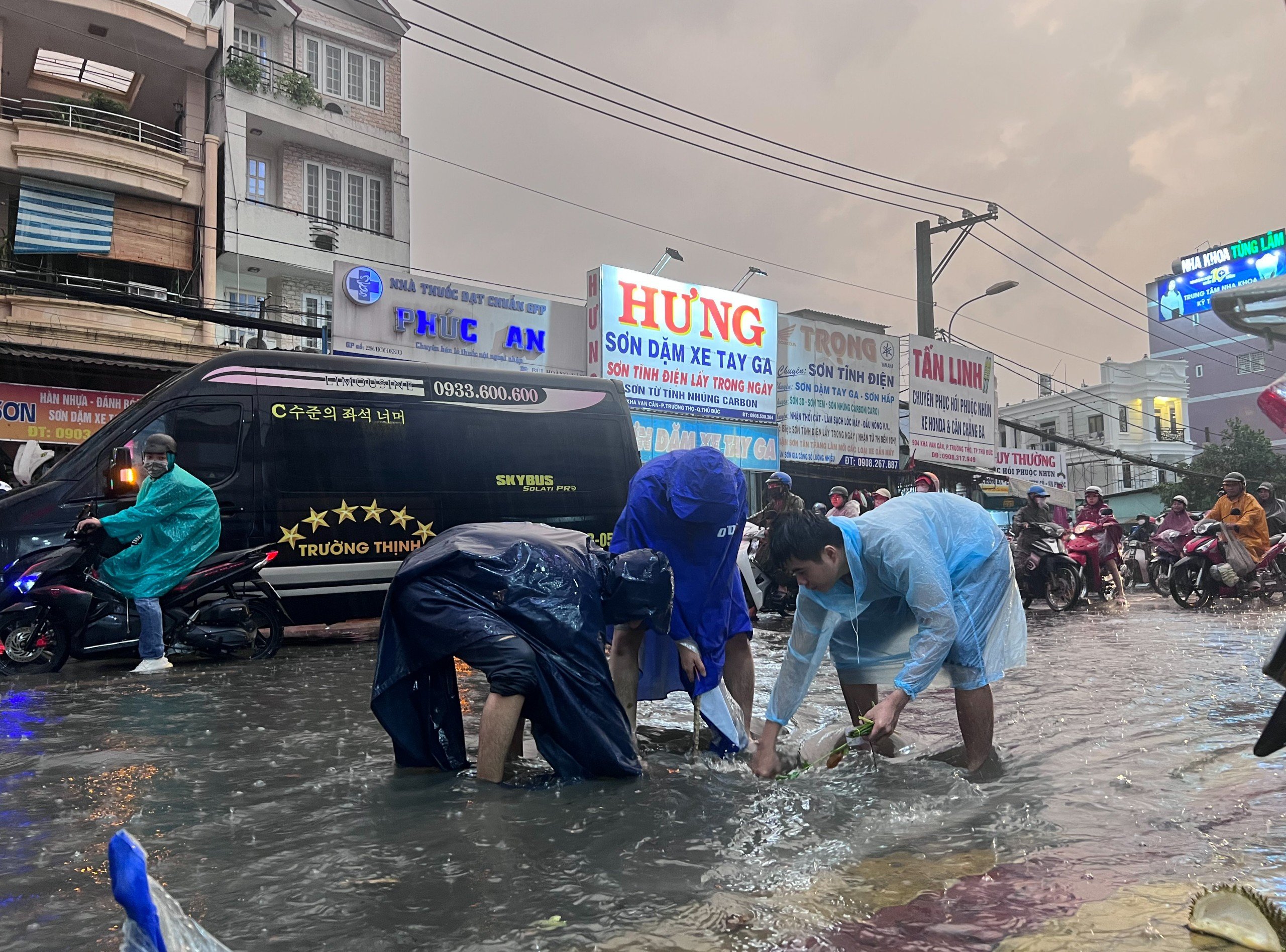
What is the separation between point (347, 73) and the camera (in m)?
20.2

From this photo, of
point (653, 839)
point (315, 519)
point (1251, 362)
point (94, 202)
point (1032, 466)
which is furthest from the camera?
point (1251, 362)

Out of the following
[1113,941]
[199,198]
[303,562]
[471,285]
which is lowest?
[1113,941]

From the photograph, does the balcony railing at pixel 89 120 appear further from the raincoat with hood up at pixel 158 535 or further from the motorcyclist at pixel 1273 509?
the motorcyclist at pixel 1273 509

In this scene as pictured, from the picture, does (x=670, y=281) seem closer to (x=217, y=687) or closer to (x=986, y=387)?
(x=986, y=387)

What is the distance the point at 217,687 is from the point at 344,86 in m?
17.6

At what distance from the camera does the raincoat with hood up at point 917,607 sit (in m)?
3.25

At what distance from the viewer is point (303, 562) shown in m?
7.65

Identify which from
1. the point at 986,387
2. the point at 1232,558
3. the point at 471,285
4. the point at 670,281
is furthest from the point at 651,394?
the point at 986,387

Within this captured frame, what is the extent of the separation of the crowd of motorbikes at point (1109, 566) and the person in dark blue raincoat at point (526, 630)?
890cm

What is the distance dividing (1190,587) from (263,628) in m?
10.4

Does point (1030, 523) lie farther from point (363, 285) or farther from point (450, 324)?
point (363, 285)

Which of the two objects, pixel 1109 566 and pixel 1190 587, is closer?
pixel 1190 587

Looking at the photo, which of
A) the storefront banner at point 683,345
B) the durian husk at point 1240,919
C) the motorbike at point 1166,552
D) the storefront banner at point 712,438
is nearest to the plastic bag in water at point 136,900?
the durian husk at point 1240,919

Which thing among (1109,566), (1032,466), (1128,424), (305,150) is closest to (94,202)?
(305,150)
